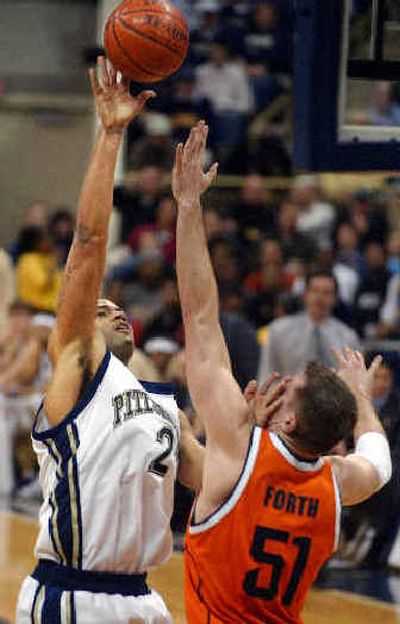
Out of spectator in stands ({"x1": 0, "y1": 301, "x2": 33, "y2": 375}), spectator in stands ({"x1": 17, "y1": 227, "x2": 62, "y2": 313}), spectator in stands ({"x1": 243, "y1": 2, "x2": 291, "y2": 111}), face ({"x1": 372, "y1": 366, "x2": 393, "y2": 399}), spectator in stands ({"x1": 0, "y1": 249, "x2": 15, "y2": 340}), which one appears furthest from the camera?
spectator in stands ({"x1": 243, "y1": 2, "x2": 291, "y2": 111})

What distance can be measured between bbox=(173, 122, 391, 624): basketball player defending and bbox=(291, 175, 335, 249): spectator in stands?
9.59 meters

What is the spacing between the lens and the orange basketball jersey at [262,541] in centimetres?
454

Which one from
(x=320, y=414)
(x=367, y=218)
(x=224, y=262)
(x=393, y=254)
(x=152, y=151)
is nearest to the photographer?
(x=320, y=414)

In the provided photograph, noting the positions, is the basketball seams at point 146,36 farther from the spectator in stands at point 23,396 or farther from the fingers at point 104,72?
the spectator in stands at point 23,396

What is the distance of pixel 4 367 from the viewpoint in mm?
12031

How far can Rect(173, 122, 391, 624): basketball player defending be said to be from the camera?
4539mm

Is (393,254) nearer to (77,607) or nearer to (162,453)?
(162,453)

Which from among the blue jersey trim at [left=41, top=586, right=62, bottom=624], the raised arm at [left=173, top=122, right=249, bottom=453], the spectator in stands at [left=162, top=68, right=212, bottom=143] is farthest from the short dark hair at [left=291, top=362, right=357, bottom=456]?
the spectator in stands at [left=162, top=68, right=212, bottom=143]

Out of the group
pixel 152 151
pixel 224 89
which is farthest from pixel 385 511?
pixel 224 89

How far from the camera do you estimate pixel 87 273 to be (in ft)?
15.1

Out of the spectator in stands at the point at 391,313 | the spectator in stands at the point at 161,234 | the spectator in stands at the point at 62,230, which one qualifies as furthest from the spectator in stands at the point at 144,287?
the spectator in stands at the point at 391,313

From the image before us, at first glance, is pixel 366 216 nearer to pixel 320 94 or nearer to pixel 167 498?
pixel 320 94

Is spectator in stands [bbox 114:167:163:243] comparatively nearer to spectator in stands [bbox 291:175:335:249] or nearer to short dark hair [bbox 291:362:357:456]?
spectator in stands [bbox 291:175:335:249]

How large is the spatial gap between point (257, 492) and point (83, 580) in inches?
23.8
